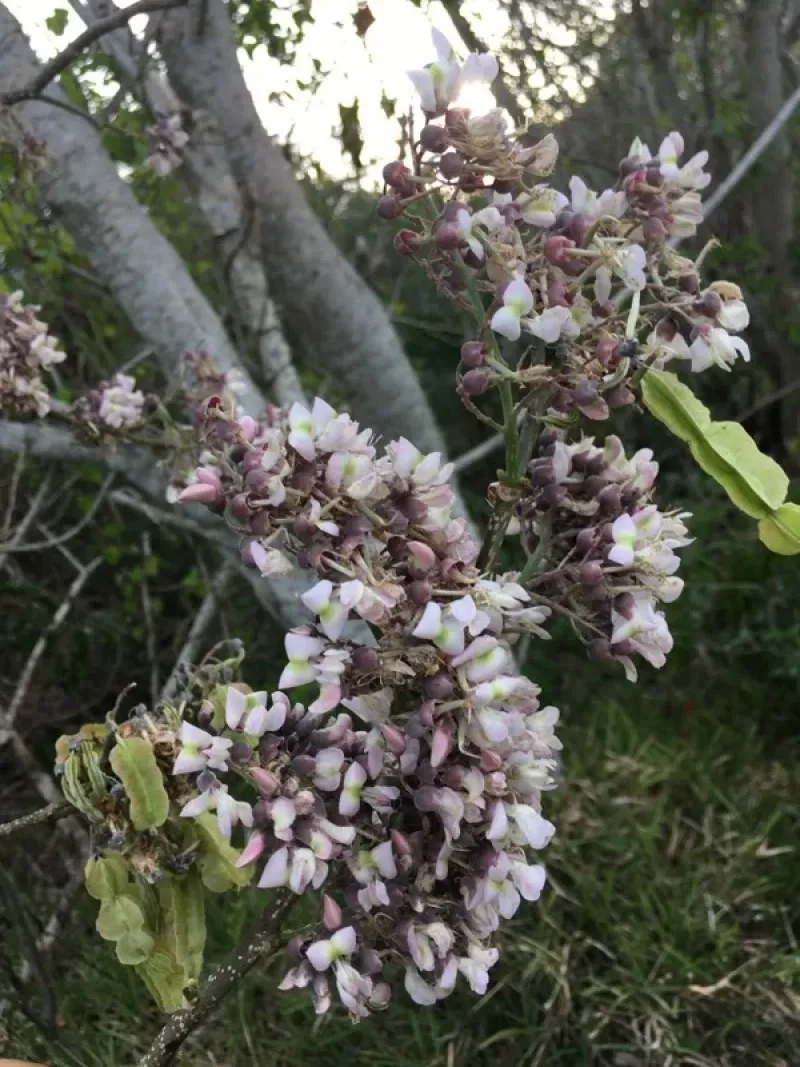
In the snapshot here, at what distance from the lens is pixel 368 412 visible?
1.43m

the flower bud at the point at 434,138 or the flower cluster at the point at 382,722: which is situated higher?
the flower bud at the point at 434,138

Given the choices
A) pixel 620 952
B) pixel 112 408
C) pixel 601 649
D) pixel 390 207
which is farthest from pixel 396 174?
pixel 620 952

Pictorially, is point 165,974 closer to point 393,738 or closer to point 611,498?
point 393,738

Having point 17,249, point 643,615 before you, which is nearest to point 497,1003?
point 643,615

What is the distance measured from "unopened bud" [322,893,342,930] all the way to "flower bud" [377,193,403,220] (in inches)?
17.1

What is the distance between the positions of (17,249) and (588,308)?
1.38 meters

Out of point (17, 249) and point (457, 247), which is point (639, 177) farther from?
point (17, 249)

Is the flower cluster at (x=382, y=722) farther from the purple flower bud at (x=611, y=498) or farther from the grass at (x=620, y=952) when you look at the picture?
the grass at (x=620, y=952)

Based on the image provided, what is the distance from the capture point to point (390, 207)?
1.73 feet

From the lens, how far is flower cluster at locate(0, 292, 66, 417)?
992 millimetres

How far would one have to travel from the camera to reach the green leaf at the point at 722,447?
1.66 ft

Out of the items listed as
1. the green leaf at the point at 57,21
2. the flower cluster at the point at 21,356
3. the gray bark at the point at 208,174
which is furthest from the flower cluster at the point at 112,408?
the green leaf at the point at 57,21

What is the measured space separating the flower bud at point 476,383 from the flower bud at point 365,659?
176 millimetres

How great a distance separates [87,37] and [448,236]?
592mm
